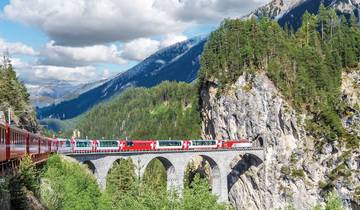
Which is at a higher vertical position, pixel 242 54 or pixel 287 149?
pixel 242 54

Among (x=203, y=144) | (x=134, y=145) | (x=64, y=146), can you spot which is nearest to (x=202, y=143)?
(x=203, y=144)

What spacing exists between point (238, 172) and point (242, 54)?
27.8m

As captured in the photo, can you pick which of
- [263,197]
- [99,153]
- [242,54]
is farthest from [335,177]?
[99,153]

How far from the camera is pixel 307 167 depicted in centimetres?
9994

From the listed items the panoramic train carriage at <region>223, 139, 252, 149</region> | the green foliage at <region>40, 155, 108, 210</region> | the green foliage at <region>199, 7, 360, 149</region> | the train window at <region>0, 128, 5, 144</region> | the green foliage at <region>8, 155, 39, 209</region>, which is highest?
the green foliage at <region>199, 7, 360, 149</region>

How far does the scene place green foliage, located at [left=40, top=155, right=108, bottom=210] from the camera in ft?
117

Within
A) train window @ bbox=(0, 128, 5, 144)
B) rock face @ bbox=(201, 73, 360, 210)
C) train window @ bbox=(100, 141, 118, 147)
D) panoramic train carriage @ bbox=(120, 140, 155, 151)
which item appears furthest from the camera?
rock face @ bbox=(201, 73, 360, 210)

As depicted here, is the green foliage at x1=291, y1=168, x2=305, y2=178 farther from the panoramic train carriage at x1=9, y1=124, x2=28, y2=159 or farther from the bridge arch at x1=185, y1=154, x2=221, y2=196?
the panoramic train carriage at x1=9, y1=124, x2=28, y2=159

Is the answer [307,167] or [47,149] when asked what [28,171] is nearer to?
[47,149]

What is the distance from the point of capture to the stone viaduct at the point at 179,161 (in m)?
67.2

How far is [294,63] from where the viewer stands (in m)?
111

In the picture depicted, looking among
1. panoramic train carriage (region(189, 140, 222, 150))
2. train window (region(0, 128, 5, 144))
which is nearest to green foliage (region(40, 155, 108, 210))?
train window (region(0, 128, 5, 144))

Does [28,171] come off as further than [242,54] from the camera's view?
No

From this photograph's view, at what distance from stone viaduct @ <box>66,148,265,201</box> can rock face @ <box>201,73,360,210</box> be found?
5.49 ft
